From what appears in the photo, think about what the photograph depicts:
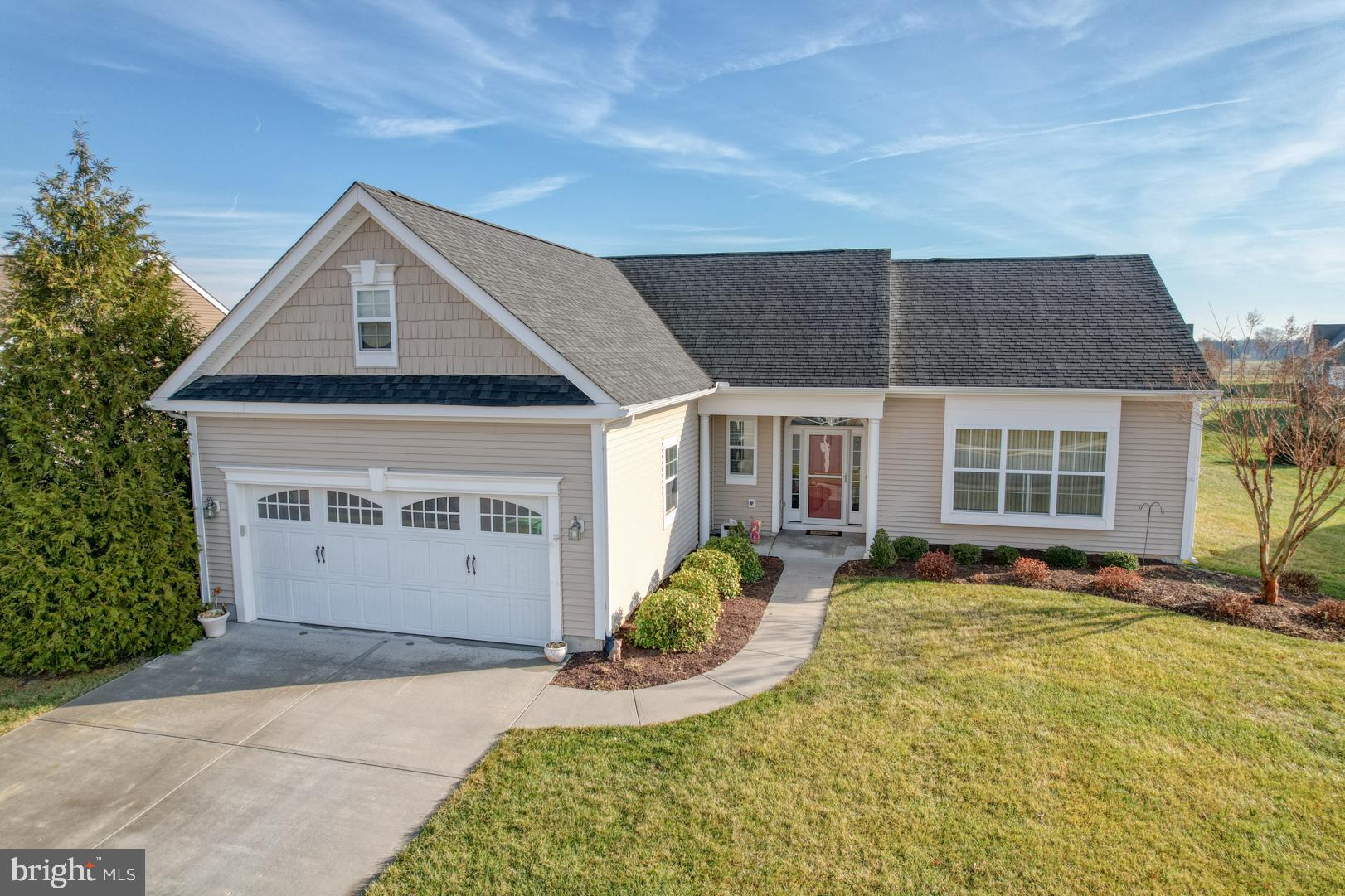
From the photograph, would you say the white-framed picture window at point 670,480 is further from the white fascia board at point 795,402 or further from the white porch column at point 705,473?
the white fascia board at point 795,402

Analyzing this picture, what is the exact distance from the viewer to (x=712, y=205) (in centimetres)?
2630

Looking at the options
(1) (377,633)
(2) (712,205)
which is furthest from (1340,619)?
(2) (712,205)

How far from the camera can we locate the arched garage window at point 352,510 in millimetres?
10750

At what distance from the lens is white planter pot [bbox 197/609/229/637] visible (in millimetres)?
10805

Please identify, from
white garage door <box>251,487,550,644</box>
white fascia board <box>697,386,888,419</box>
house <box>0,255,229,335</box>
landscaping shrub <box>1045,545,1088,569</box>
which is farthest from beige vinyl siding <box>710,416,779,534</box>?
house <box>0,255,229,335</box>

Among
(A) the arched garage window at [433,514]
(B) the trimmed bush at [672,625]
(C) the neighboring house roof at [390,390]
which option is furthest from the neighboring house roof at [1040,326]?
(A) the arched garage window at [433,514]

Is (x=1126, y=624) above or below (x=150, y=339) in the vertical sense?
below

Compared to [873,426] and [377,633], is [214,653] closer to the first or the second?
[377,633]

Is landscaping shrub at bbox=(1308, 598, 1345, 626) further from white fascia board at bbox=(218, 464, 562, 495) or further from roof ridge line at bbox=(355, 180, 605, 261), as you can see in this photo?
roof ridge line at bbox=(355, 180, 605, 261)

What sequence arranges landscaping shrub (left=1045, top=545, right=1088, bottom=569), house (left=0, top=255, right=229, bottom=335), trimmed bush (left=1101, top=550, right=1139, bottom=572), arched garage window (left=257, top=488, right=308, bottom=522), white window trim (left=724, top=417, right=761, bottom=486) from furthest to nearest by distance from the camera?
house (left=0, top=255, right=229, bottom=335)
white window trim (left=724, top=417, right=761, bottom=486)
landscaping shrub (left=1045, top=545, right=1088, bottom=569)
trimmed bush (left=1101, top=550, right=1139, bottom=572)
arched garage window (left=257, top=488, right=308, bottom=522)

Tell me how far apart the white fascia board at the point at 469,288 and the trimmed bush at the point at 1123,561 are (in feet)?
35.5

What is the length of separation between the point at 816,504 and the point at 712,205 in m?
14.0

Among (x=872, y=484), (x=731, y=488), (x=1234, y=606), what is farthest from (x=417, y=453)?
(x=1234, y=606)

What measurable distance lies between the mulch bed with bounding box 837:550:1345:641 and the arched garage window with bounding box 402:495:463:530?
727 centimetres
